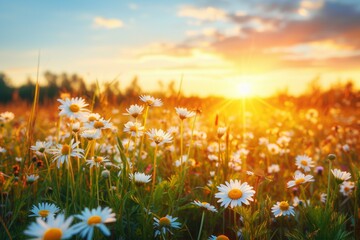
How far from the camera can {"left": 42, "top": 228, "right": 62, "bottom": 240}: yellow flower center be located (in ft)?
2.96

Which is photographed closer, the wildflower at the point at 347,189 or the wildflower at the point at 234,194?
the wildflower at the point at 234,194

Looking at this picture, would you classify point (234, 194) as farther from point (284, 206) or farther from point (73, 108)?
point (73, 108)

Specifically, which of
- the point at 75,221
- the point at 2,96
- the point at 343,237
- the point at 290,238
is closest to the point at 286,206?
the point at 290,238

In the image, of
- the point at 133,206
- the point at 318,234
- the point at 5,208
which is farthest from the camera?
the point at 5,208

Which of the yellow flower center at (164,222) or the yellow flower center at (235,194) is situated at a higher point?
the yellow flower center at (235,194)

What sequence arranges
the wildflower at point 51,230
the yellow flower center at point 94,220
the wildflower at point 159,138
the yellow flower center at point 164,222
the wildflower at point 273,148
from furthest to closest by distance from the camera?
the wildflower at point 273,148 → the wildflower at point 159,138 → the yellow flower center at point 164,222 → the yellow flower center at point 94,220 → the wildflower at point 51,230

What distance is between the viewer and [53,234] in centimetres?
91

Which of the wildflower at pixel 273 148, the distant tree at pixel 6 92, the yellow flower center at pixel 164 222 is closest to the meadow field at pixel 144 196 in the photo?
the yellow flower center at pixel 164 222

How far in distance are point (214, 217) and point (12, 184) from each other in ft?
3.81

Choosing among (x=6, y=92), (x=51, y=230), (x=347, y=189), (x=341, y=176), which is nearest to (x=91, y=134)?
(x=51, y=230)

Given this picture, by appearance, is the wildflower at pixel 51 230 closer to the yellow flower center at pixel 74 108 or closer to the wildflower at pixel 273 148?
the yellow flower center at pixel 74 108

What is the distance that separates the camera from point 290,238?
171 centimetres

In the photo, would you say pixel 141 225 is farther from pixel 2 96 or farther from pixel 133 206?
pixel 2 96

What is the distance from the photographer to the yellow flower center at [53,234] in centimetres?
90
